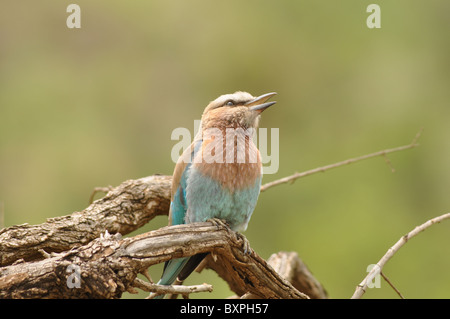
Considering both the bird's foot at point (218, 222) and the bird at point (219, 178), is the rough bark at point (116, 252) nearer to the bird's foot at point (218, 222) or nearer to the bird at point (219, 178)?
the bird's foot at point (218, 222)

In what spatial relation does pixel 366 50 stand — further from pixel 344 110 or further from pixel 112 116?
pixel 112 116

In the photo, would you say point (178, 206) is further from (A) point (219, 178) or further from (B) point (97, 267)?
(B) point (97, 267)

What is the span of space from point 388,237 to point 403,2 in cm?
247

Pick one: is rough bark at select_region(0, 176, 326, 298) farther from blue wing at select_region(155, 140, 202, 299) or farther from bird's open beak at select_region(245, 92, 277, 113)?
bird's open beak at select_region(245, 92, 277, 113)

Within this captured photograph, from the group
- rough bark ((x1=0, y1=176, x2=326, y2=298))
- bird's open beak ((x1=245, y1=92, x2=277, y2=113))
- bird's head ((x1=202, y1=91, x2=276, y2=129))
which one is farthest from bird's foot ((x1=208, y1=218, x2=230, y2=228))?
bird's open beak ((x1=245, y1=92, x2=277, y2=113))

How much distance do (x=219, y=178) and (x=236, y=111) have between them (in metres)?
0.46

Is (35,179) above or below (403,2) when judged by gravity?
below

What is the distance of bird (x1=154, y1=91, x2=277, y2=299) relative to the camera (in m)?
2.86

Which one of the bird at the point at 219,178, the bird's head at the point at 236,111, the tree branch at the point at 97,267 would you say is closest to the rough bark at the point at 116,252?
the tree branch at the point at 97,267

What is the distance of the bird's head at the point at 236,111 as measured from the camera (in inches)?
124

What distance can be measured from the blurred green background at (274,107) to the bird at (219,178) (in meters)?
2.30
